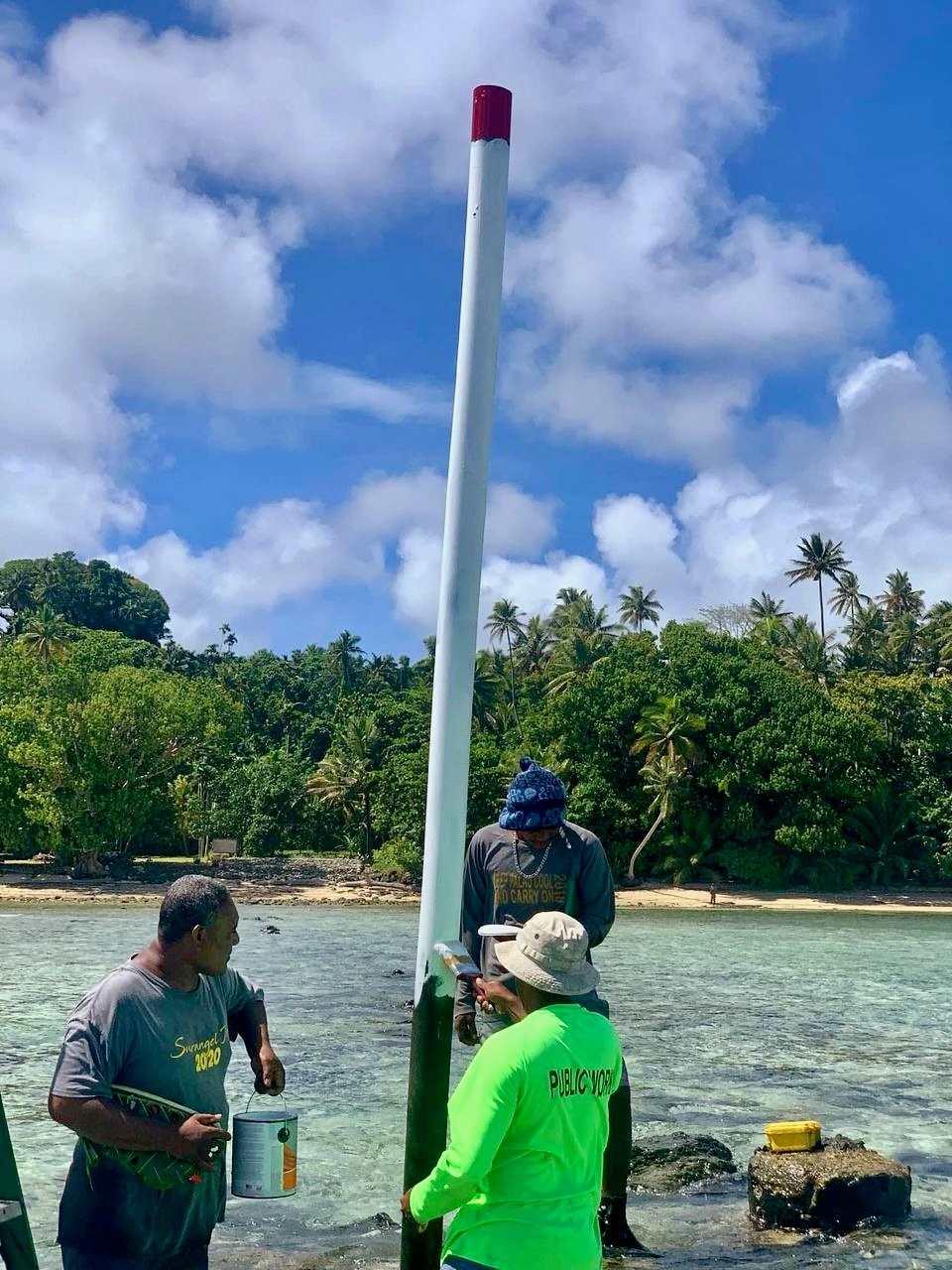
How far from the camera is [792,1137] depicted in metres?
7.71

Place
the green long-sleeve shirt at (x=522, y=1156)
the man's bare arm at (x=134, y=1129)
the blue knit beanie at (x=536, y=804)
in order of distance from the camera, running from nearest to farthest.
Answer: the green long-sleeve shirt at (x=522, y=1156) → the man's bare arm at (x=134, y=1129) → the blue knit beanie at (x=536, y=804)

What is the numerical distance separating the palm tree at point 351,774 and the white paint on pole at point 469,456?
57027 millimetres

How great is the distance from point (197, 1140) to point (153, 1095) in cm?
20

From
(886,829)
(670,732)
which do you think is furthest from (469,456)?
(886,829)

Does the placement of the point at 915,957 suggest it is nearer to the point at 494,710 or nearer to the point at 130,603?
the point at 494,710

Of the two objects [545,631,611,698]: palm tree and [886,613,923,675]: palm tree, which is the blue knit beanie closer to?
[545,631,611,698]: palm tree

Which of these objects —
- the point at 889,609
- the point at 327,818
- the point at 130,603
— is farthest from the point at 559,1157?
the point at 130,603

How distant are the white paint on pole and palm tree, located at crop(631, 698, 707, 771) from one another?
51.7m

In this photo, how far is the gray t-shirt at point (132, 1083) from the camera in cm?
368

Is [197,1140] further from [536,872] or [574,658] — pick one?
[574,658]

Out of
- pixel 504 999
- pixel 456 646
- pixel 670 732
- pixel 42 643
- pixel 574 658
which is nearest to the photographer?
pixel 504 999

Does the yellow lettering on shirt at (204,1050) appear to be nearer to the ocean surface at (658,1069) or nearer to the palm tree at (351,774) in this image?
the ocean surface at (658,1069)

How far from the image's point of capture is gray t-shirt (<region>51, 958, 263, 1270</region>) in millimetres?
3678

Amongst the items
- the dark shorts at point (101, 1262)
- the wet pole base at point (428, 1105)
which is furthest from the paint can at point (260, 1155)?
the wet pole base at point (428, 1105)
